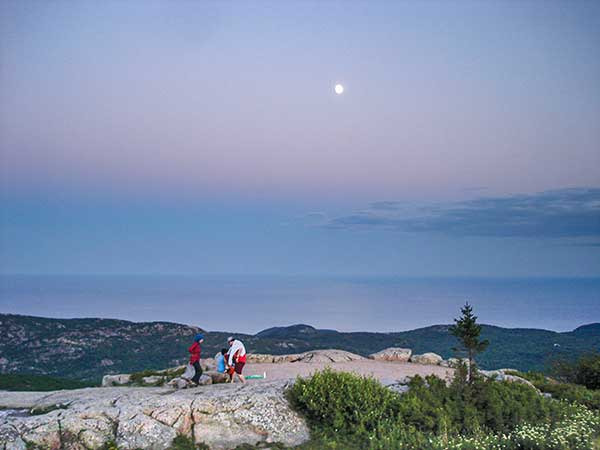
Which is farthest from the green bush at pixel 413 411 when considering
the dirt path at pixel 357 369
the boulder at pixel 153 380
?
the boulder at pixel 153 380

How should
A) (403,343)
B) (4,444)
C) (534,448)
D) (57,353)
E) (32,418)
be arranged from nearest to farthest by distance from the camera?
(534,448) < (4,444) < (32,418) < (57,353) < (403,343)

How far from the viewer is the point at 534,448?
41.8 ft

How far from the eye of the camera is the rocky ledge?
15.2 meters

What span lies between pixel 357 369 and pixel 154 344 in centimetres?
3113

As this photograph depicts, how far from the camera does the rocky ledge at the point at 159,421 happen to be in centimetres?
1520

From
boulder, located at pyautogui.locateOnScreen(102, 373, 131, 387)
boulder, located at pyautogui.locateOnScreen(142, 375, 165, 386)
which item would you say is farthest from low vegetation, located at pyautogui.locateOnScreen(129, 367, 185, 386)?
boulder, located at pyautogui.locateOnScreen(102, 373, 131, 387)

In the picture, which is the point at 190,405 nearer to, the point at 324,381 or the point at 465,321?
the point at 324,381

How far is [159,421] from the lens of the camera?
15.8 m

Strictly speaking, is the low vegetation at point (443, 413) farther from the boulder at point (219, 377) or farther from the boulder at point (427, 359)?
the boulder at point (427, 359)

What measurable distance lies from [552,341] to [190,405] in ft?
151

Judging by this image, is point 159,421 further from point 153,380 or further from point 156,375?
point 156,375

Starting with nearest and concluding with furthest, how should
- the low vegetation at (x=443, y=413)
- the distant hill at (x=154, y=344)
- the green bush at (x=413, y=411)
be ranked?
the low vegetation at (x=443, y=413), the green bush at (x=413, y=411), the distant hill at (x=154, y=344)

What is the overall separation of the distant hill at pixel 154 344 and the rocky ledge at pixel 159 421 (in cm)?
2441

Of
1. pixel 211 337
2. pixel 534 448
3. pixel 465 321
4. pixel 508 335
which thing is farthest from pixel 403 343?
pixel 534 448
